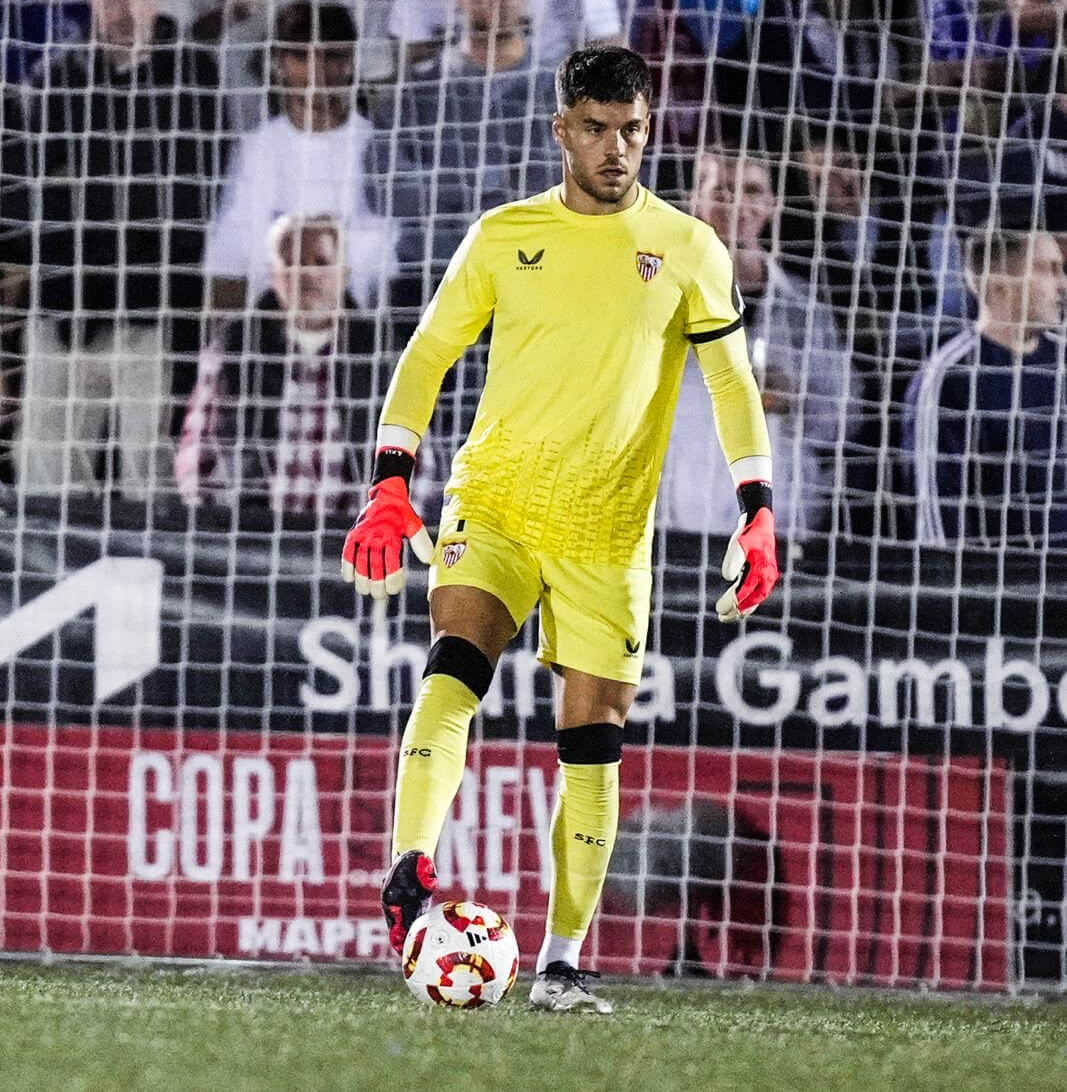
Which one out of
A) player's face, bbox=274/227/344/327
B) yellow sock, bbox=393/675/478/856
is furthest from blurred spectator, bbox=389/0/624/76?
yellow sock, bbox=393/675/478/856

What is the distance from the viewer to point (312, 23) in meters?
6.38

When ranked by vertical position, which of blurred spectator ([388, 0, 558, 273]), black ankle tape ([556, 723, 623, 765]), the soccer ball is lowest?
the soccer ball

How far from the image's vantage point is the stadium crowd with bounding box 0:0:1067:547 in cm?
609

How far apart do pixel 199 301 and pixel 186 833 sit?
4.99 ft

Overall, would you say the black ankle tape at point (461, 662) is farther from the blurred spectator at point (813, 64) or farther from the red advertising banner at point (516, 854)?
the blurred spectator at point (813, 64)

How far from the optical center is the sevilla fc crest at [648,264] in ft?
14.4

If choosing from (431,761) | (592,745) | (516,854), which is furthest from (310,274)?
(431,761)

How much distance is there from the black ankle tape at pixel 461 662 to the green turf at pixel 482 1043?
65cm

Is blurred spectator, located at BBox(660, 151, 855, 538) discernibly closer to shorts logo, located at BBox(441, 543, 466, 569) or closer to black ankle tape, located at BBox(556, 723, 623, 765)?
black ankle tape, located at BBox(556, 723, 623, 765)

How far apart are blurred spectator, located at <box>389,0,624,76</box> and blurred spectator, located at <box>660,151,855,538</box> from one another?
0.49 meters

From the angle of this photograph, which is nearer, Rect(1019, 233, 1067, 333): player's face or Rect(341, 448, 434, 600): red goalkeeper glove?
Rect(341, 448, 434, 600): red goalkeeper glove

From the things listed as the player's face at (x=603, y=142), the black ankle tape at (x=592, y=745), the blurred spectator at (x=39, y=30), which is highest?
the blurred spectator at (x=39, y=30)

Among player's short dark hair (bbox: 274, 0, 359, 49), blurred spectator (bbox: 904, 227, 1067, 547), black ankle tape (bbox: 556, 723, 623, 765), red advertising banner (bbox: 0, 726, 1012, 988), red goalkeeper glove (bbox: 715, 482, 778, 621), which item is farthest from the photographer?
player's short dark hair (bbox: 274, 0, 359, 49)

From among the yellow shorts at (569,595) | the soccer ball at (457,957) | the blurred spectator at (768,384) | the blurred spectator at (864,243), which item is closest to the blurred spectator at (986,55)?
the blurred spectator at (864,243)
